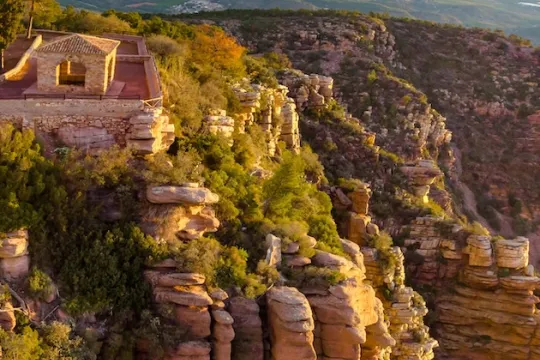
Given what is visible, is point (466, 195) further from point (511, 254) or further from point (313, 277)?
point (313, 277)

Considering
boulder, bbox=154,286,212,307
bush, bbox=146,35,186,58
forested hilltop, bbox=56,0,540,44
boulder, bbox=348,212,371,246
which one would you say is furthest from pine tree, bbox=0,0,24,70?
forested hilltop, bbox=56,0,540,44

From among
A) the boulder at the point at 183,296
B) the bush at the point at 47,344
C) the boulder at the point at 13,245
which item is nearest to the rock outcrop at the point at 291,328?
the boulder at the point at 183,296

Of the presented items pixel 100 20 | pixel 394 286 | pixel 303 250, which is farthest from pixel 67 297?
pixel 100 20

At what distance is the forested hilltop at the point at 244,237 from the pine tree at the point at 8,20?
32 cm

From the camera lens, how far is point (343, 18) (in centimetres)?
6197

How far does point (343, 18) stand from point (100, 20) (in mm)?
39628

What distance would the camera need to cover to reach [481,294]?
26578mm

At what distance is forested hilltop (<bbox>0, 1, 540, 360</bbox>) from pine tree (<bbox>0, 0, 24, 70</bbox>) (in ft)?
1.05

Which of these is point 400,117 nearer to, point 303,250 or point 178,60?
point 178,60

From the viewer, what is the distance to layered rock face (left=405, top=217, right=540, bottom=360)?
25906 mm

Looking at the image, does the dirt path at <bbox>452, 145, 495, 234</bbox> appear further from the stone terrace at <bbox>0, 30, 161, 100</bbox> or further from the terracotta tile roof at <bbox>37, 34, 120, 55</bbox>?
the terracotta tile roof at <bbox>37, 34, 120, 55</bbox>

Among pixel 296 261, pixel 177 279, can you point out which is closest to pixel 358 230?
pixel 296 261

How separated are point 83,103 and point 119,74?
4.11 m

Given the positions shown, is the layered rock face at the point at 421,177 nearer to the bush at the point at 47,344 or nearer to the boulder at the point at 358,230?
the boulder at the point at 358,230
